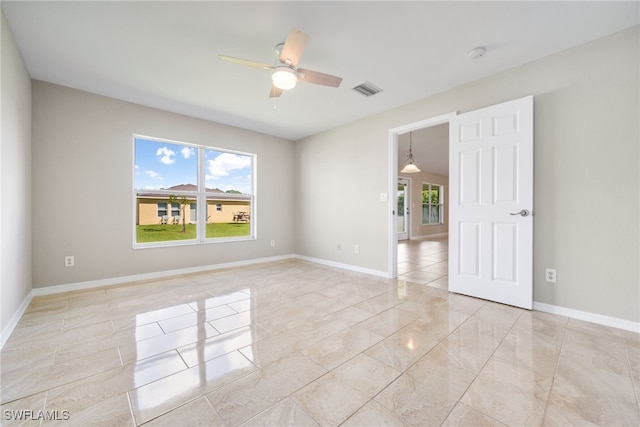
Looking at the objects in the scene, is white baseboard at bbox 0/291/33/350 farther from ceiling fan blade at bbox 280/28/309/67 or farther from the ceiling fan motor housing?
ceiling fan blade at bbox 280/28/309/67

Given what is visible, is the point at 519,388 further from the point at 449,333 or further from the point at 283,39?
the point at 283,39

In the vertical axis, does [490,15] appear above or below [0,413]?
above

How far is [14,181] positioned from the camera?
2.33m

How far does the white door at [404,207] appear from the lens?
8.95 m

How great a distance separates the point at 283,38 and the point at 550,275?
3360 millimetres

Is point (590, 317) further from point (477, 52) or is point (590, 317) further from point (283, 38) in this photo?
point (283, 38)

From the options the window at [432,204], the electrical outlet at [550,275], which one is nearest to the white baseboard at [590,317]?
the electrical outlet at [550,275]

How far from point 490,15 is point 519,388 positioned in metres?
2.58

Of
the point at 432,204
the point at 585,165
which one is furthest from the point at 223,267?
the point at 432,204

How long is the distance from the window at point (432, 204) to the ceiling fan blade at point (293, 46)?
8.39 meters

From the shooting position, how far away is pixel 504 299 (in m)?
2.75

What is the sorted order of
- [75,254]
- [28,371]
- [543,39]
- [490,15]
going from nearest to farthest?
[28,371] < [490,15] < [543,39] < [75,254]

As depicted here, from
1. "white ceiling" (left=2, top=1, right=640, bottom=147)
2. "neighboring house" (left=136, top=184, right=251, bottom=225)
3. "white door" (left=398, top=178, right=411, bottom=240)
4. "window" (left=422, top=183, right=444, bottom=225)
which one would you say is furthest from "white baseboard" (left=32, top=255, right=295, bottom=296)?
"window" (left=422, top=183, right=444, bottom=225)

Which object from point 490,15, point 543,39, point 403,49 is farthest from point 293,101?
point 543,39
